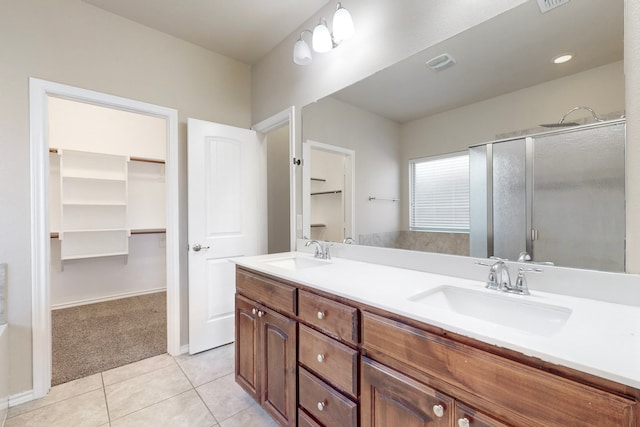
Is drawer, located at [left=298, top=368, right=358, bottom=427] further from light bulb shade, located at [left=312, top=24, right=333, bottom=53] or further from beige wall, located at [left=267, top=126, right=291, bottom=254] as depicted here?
beige wall, located at [left=267, top=126, right=291, bottom=254]

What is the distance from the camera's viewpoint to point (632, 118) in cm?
94

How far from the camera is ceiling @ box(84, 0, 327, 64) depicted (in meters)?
2.02

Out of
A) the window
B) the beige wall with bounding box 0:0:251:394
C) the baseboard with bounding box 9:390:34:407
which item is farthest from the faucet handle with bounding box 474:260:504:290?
the baseboard with bounding box 9:390:34:407

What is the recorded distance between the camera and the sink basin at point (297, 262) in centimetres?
187

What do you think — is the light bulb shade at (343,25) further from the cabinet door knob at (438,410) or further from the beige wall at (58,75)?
the cabinet door knob at (438,410)

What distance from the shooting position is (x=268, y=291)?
1499 millimetres

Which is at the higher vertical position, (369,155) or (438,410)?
(369,155)

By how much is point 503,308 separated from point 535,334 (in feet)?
0.38

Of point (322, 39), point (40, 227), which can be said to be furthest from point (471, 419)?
point (40, 227)

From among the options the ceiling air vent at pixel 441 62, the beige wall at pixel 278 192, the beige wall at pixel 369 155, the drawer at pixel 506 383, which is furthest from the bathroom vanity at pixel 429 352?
the beige wall at pixel 278 192

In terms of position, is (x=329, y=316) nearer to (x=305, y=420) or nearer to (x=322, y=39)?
(x=305, y=420)

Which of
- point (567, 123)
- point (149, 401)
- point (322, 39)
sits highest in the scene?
point (322, 39)

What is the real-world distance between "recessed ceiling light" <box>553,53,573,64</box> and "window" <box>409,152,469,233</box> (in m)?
0.46

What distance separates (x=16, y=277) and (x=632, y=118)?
3.22 meters
